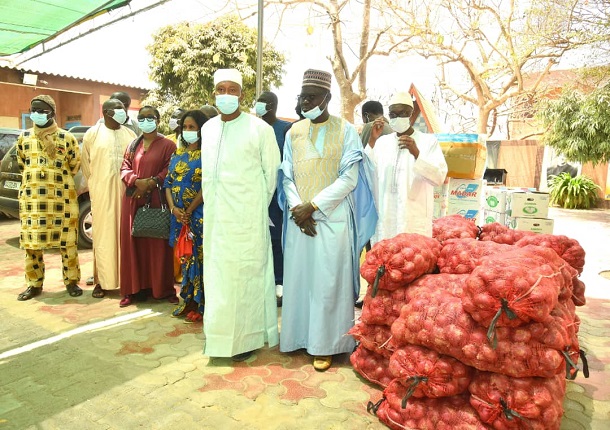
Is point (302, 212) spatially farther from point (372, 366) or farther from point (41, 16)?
point (41, 16)

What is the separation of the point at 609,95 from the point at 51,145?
11568 mm

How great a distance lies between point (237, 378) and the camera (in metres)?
3.15

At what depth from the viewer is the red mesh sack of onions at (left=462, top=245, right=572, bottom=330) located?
208cm

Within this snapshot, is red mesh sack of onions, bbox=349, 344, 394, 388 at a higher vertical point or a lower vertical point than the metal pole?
lower

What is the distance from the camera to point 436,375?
7.58 feet

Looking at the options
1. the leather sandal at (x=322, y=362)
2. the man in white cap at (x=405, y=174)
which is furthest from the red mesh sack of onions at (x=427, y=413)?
the man in white cap at (x=405, y=174)

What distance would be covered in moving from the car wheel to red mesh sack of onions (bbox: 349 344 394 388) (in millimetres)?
5205

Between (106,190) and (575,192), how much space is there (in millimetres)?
16465

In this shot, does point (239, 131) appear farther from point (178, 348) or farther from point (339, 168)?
point (178, 348)

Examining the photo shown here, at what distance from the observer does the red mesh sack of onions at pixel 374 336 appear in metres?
2.91

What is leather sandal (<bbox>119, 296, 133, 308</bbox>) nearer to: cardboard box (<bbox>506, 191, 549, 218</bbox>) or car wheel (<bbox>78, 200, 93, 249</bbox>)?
car wheel (<bbox>78, 200, 93, 249</bbox>)

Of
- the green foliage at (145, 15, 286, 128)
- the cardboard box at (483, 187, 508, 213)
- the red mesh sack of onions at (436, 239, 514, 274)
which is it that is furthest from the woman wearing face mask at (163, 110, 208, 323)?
the green foliage at (145, 15, 286, 128)

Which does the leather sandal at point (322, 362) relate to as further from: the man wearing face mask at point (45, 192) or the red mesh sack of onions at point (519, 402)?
the man wearing face mask at point (45, 192)

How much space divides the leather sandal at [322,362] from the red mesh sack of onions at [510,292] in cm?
134
